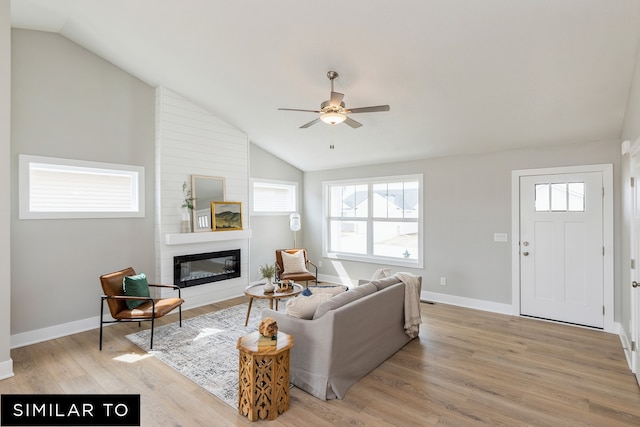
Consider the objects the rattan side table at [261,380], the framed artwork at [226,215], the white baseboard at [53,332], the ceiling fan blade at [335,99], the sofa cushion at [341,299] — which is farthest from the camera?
the framed artwork at [226,215]

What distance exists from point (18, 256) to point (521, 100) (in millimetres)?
5772

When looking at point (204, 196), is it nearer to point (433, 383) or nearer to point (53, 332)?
point (53, 332)

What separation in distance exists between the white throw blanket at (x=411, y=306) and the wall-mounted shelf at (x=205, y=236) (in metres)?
2.92

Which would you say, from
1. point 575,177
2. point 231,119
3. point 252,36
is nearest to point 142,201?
point 231,119

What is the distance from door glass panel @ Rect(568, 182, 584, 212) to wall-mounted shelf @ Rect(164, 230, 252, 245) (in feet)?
15.6

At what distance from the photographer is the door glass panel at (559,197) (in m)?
4.36

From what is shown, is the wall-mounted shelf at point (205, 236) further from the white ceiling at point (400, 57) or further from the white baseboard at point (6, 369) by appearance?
the white baseboard at point (6, 369)

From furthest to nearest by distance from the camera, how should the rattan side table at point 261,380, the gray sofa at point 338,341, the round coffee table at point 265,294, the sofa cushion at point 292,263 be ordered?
the sofa cushion at point 292,263 → the round coffee table at point 265,294 → the gray sofa at point 338,341 → the rattan side table at point 261,380

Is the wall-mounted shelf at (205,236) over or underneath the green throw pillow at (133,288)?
over

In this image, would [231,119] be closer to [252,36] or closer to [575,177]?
[252,36]

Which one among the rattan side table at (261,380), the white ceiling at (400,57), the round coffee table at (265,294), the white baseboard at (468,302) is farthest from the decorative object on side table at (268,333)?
the white baseboard at (468,302)

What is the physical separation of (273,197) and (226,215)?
4.54 ft

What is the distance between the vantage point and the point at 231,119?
5426 mm

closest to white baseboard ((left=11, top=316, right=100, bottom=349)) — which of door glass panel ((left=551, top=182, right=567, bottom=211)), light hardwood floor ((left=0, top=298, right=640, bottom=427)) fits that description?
light hardwood floor ((left=0, top=298, right=640, bottom=427))
